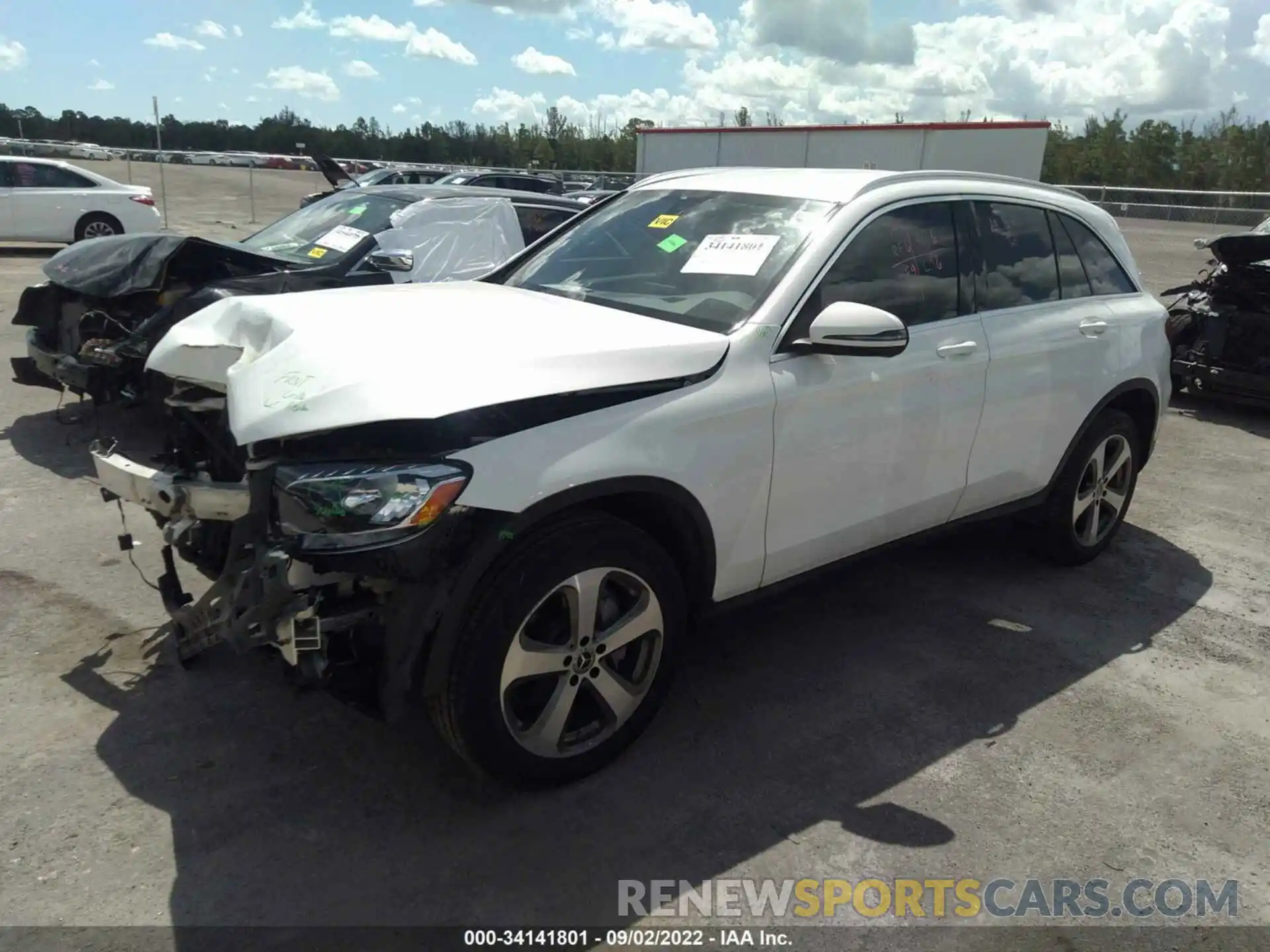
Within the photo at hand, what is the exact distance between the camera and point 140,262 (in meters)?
6.14

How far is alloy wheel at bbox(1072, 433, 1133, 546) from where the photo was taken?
5.05 metres

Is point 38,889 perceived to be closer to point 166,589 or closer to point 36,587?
point 166,589

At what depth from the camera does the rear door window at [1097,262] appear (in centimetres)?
489

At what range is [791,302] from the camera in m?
3.49

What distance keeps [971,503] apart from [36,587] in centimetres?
418

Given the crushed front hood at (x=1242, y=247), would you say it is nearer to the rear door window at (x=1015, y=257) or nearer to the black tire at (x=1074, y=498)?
the black tire at (x=1074, y=498)

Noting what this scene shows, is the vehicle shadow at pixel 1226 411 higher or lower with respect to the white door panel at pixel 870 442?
lower

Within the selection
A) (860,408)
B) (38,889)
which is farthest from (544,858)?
(860,408)

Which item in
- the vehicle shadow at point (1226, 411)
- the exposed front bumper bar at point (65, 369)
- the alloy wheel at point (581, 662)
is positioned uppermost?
the exposed front bumper bar at point (65, 369)

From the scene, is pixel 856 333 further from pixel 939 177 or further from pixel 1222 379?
pixel 1222 379

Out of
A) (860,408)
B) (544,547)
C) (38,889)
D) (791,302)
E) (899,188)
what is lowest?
(38,889)

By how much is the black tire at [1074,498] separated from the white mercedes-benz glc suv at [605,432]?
19cm

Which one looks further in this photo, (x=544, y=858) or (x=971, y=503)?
(x=971, y=503)

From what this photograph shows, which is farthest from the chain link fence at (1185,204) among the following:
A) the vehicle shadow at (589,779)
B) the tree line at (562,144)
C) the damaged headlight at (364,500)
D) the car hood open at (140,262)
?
the damaged headlight at (364,500)
